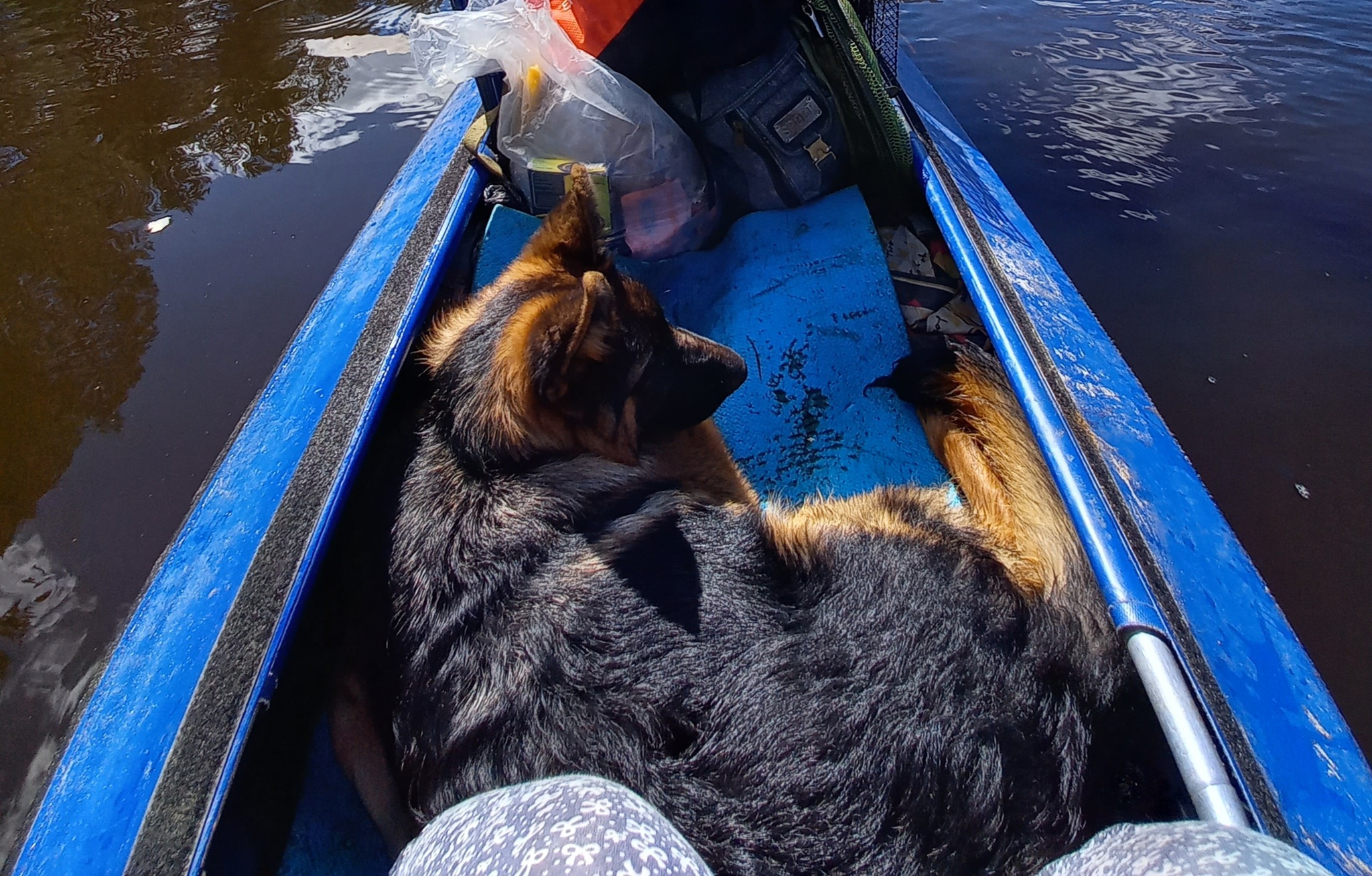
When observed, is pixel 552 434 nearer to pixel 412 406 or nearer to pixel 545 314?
pixel 545 314

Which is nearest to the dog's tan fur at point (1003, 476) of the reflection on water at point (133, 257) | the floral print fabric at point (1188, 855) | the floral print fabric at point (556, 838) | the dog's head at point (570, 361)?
the dog's head at point (570, 361)

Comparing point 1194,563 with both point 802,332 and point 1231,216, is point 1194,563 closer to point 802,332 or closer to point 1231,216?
point 802,332

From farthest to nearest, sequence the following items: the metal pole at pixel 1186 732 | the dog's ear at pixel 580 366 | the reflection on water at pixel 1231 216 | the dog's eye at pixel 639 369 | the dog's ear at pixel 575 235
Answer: the reflection on water at pixel 1231 216 < the dog's ear at pixel 575 235 < the dog's eye at pixel 639 369 < the dog's ear at pixel 580 366 < the metal pole at pixel 1186 732

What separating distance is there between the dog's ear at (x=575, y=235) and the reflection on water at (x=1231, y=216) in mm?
2967

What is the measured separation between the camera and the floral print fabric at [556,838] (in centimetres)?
93

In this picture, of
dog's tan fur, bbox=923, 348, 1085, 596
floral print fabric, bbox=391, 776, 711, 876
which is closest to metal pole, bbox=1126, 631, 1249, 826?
dog's tan fur, bbox=923, 348, 1085, 596

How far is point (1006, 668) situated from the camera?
1727 mm

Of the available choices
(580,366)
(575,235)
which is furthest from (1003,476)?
(575,235)

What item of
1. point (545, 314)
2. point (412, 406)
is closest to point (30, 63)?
point (412, 406)

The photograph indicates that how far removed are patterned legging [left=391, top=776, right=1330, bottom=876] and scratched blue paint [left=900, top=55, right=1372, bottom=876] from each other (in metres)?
0.67

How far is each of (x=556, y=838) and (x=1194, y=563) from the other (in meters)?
1.81

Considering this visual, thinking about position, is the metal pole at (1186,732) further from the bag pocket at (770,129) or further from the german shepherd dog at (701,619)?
the bag pocket at (770,129)

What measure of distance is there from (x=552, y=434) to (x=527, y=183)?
167 centimetres

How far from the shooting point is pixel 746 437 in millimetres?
2930
